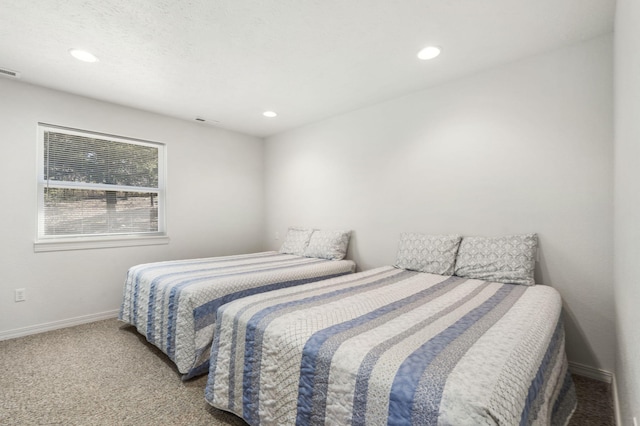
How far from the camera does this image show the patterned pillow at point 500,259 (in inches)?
84.7

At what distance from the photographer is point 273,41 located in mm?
2129

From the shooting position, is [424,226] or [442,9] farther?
[424,226]

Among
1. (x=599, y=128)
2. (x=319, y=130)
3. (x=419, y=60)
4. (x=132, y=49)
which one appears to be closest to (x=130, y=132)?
(x=132, y=49)

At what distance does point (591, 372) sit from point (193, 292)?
2.86m

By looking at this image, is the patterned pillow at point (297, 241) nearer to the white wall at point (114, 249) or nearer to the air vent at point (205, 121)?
the white wall at point (114, 249)

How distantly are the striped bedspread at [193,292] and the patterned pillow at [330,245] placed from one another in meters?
0.19

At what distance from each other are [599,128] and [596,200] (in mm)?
502

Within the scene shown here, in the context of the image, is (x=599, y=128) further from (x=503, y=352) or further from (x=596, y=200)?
(x=503, y=352)

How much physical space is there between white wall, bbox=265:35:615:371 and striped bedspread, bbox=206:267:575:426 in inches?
18.6

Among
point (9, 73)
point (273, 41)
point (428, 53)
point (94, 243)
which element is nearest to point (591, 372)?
point (428, 53)

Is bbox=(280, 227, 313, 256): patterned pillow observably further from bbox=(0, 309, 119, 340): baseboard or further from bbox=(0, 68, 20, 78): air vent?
bbox=(0, 68, 20, 78): air vent

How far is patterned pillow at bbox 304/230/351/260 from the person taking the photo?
344 cm

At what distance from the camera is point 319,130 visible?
3955mm

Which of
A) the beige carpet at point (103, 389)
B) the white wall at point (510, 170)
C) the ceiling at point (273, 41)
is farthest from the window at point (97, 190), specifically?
the white wall at point (510, 170)
